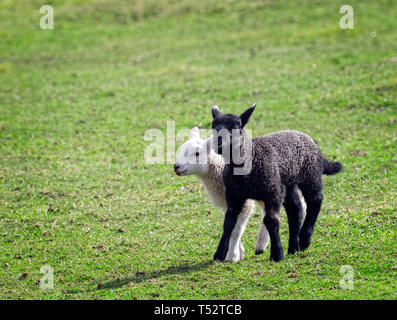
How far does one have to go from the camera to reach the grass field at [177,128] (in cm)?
1179

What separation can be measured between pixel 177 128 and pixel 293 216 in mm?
10766

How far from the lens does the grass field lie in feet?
38.7

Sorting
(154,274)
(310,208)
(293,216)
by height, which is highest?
(310,208)

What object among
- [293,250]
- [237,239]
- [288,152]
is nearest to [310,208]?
[293,250]

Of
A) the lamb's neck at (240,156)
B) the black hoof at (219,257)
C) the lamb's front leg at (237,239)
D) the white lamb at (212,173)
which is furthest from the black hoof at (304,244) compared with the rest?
the lamb's neck at (240,156)

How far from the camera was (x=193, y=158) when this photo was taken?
12.3 metres

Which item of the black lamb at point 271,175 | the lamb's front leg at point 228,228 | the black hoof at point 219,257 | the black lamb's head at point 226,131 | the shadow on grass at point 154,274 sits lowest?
the shadow on grass at point 154,274

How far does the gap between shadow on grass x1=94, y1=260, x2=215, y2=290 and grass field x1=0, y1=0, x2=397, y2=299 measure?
0.04 meters

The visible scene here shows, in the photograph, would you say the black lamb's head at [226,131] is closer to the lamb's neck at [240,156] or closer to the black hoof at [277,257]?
the lamb's neck at [240,156]

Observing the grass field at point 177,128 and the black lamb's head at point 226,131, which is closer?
the black lamb's head at point 226,131

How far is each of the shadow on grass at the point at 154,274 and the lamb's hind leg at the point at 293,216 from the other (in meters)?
1.65

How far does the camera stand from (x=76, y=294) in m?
11.2

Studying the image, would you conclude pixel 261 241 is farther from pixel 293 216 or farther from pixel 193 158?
pixel 193 158
